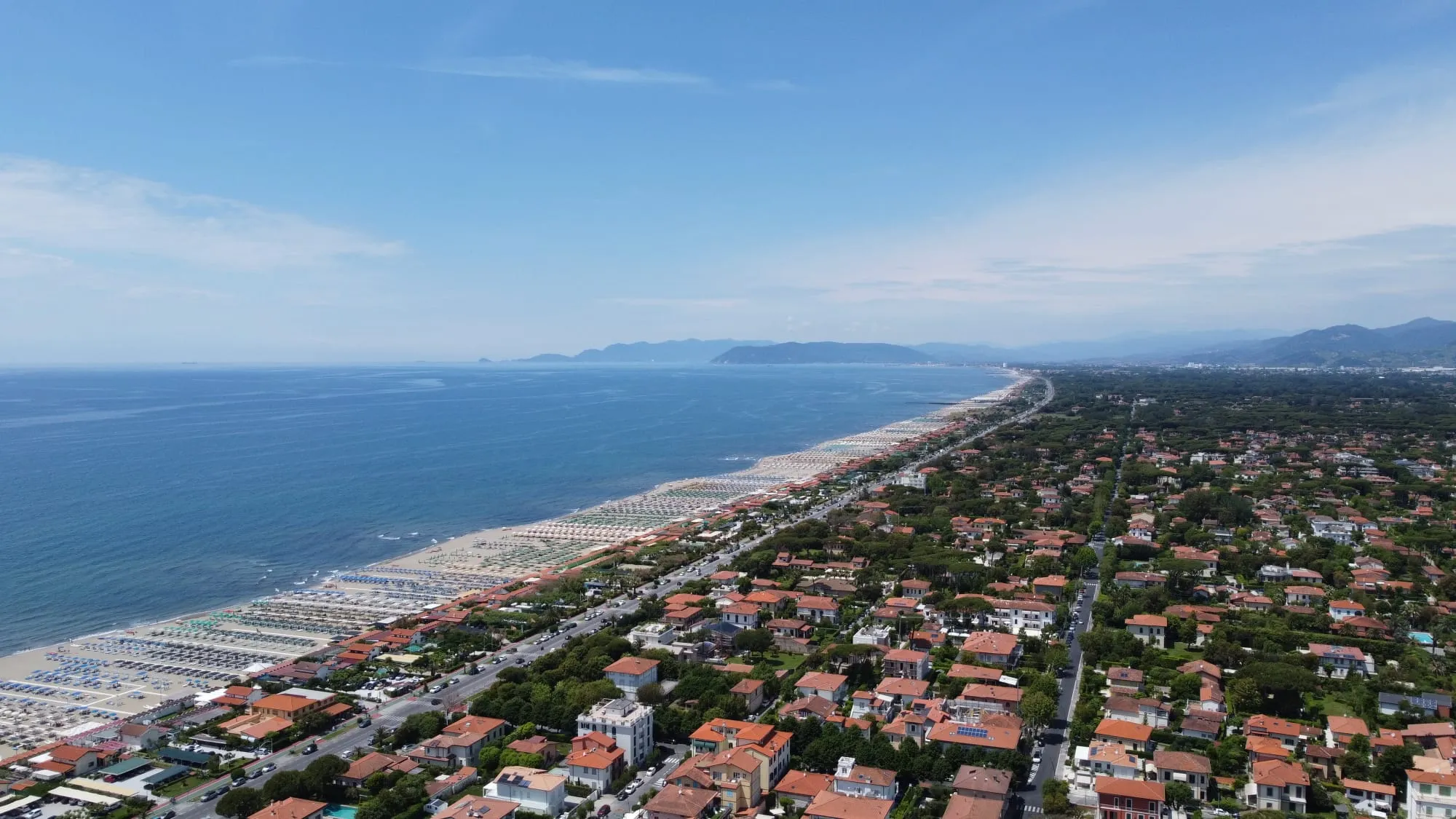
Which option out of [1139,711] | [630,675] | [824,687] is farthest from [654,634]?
[1139,711]

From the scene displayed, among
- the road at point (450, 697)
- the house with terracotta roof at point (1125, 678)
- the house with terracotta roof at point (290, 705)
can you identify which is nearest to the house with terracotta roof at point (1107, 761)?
the house with terracotta roof at point (1125, 678)

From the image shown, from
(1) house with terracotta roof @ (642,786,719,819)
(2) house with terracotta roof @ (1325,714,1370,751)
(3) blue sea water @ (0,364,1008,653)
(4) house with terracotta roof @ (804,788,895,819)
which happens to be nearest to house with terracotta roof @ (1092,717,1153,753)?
(2) house with terracotta roof @ (1325,714,1370,751)

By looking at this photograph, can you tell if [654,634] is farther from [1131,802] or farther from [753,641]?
[1131,802]

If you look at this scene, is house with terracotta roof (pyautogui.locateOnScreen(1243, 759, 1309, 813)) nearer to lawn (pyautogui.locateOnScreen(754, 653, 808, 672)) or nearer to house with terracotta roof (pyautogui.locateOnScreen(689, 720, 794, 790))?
house with terracotta roof (pyautogui.locateOnScreen(689, 720, 794, 790))

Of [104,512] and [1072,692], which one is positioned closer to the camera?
[1072,692]

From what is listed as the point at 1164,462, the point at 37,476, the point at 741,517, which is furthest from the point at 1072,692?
the point at 37,476

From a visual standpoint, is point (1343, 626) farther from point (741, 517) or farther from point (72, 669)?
point (72, 669)

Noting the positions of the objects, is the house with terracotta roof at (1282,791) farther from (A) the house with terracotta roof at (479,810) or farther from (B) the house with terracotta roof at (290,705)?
(B) the house with terracotta roof at (290,705)
